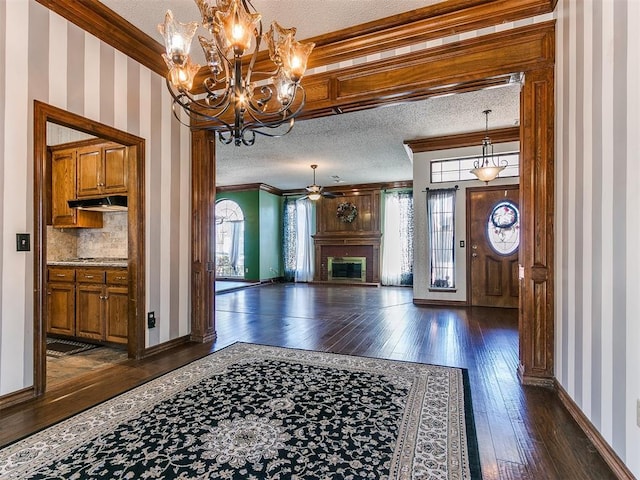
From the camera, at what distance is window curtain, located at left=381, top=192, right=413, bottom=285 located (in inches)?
381

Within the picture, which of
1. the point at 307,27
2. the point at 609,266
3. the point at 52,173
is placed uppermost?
the point at 307,27

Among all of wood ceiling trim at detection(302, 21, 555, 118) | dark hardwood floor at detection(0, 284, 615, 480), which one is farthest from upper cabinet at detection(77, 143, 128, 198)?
wood ceiling trim at detection(302, 21, 555, 118)

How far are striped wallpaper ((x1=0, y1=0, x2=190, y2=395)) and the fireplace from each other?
6900mm

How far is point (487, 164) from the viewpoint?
516 centimetres

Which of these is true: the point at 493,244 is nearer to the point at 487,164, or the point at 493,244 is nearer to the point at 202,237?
the point at 487,164

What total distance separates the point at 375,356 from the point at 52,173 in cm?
469

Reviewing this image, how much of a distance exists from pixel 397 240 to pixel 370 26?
7344 mm

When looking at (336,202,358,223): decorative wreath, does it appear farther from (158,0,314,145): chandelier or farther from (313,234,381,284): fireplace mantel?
(158,0,314,145): chandelier

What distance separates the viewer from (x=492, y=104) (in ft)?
14.9

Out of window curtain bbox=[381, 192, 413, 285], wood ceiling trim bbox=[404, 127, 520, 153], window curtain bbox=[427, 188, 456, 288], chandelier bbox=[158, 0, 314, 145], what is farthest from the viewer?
window curtain bbox=[381, 192, 413, 285]

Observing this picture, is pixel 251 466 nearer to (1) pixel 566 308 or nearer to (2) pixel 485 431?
(2) pixel 485 431

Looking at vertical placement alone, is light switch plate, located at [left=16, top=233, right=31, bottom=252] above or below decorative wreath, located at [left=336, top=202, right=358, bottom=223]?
below

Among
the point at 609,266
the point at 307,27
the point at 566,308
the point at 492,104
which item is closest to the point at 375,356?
the point at 566,308

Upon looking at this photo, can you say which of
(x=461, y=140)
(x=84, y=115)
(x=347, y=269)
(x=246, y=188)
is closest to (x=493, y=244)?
(x=461, y=140)
